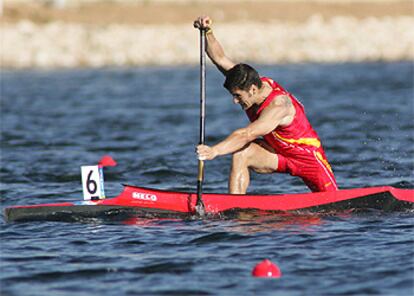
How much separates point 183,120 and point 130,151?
17.1 ft

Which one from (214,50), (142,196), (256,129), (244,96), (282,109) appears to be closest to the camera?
(256,129)

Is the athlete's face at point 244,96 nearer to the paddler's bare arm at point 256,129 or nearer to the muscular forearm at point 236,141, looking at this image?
the paddler's bare arm at point 256,129

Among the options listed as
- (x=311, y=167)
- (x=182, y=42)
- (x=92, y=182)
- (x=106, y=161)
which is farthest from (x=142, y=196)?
(x=182, y=42)

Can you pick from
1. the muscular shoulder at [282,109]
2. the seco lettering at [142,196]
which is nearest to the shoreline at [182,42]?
the seco lettering at [142,196]

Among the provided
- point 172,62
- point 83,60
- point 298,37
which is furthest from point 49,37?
point 298,37

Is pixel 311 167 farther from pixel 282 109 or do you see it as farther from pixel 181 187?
pixel 181 187

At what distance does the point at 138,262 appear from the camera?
10039mm

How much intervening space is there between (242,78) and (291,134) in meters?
1.04

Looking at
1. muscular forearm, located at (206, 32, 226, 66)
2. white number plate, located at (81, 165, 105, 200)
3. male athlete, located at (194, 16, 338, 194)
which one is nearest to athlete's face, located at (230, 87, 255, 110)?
male athlete, located at (194, 16, 338, 194)

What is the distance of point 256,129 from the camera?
11.7m

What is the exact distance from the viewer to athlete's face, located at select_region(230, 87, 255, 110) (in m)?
11.8

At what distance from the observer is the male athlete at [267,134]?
1170cm

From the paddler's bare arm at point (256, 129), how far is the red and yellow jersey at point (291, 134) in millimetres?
111

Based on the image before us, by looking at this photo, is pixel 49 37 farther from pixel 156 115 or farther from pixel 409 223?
pixel 409 223
